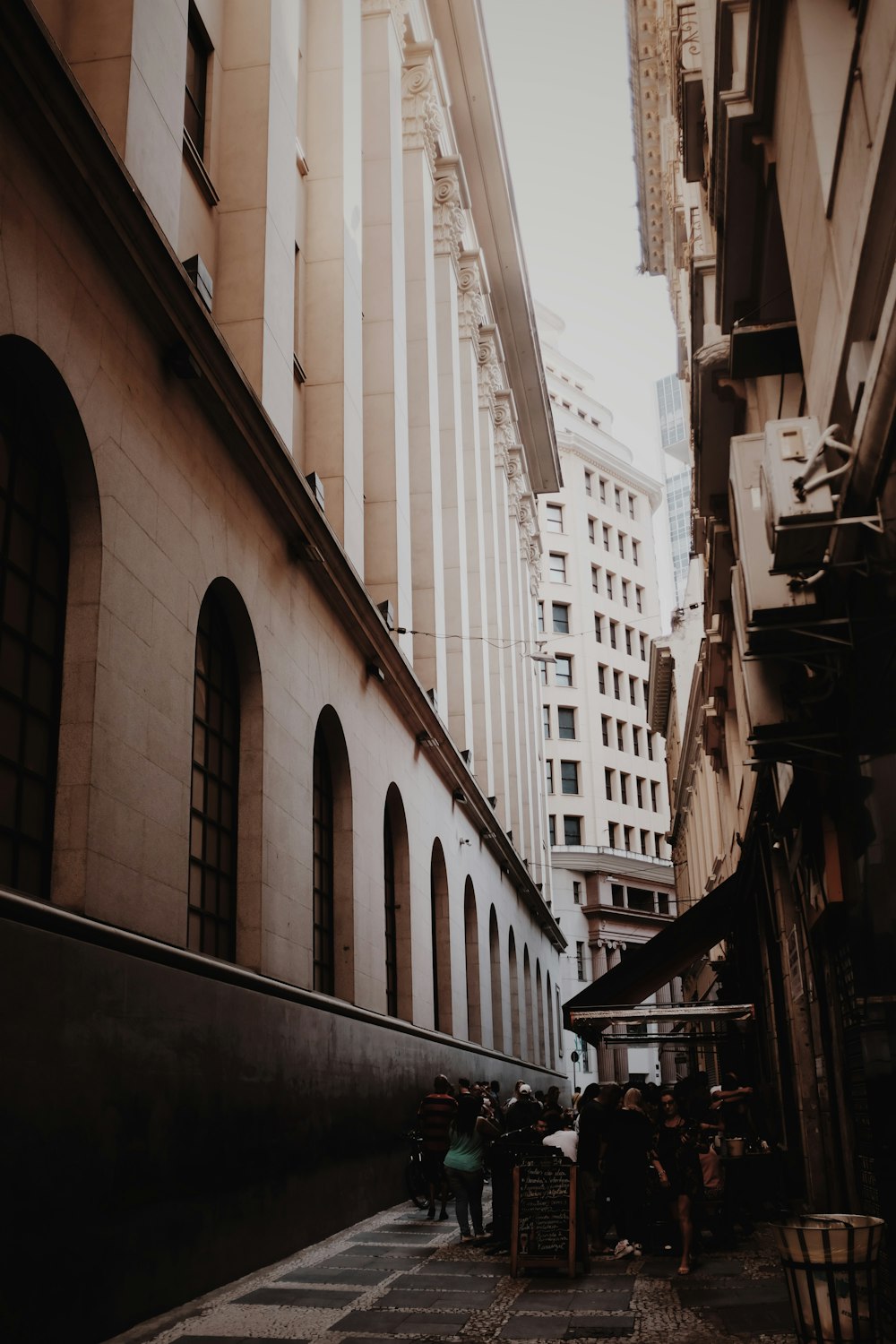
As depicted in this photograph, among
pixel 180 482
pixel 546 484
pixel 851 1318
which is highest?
pixel 546 484

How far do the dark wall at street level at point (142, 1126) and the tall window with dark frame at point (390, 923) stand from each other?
6.35m

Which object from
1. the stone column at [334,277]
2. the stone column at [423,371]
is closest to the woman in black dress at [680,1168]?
the stone column at [334,277]

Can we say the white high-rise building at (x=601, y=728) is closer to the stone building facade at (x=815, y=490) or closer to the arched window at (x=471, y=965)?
the arched window at (x=471, y=965)

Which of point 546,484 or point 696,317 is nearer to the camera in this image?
point 696,317

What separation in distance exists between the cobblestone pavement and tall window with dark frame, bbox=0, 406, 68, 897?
11.3 ft

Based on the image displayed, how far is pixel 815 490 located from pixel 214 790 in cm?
720

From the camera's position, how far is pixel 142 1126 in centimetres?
920

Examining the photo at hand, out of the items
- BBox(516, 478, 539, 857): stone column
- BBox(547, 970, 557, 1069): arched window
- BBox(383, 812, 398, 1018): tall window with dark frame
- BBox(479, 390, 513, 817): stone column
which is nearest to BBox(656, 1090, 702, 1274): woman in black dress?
BBox(383, 812, 398, 1018): tall window with dark frame

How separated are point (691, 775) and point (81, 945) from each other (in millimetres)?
32162

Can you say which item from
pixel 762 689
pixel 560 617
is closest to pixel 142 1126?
pixel 762 689

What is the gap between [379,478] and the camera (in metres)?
24.0

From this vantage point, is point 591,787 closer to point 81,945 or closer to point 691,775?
point 691,775

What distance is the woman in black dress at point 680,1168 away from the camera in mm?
11367

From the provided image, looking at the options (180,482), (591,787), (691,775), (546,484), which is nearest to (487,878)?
(691,775)
